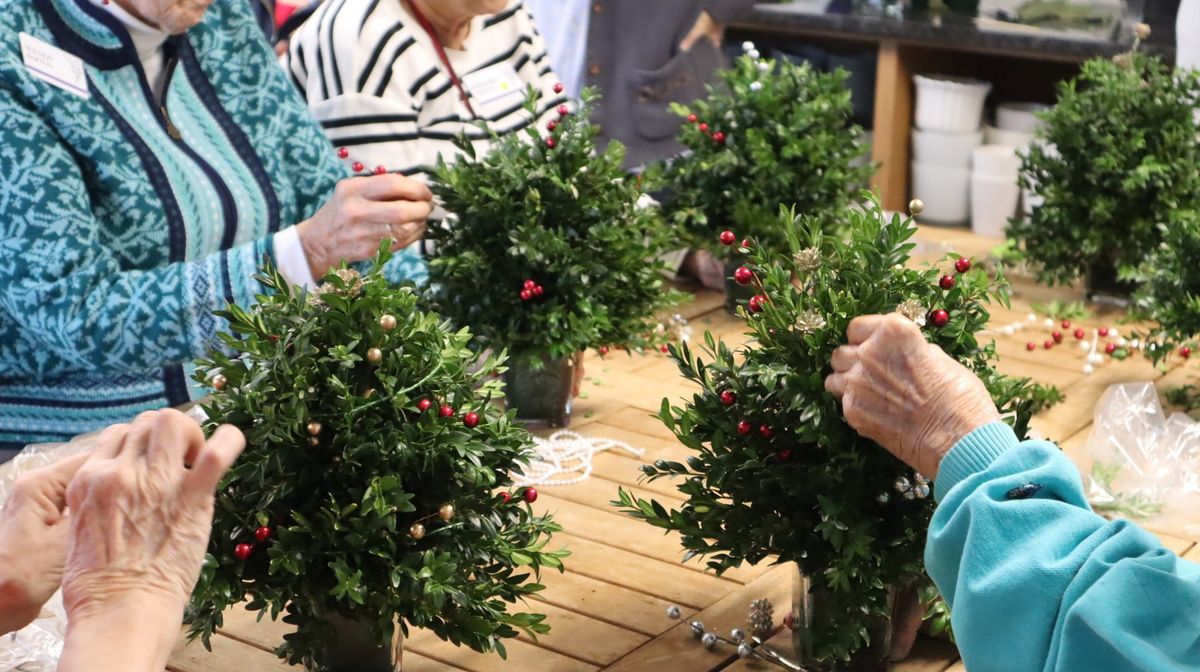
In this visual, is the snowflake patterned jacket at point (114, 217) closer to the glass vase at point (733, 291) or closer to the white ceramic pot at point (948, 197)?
the glass vase at point (733, 291)

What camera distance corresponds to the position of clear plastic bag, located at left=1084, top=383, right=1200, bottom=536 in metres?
2.13

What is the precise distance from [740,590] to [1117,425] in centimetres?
78

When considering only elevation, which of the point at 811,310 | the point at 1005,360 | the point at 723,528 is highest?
the point at 811,310

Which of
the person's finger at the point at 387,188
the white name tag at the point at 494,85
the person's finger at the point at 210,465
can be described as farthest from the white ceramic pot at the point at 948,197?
the person's finger at the point at 210,465

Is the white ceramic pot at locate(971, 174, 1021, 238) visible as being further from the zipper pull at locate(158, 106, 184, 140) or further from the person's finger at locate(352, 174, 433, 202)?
the zipper pull at locate(158, 106, 184, 140)

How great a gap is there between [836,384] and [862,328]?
6 cm

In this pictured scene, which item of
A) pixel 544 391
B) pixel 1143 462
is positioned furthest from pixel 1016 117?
pixel 544 391

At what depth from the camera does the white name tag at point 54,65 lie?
2014 millimetres

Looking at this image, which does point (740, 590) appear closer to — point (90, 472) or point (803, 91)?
point (90, 472)

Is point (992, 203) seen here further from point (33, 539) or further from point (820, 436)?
point (33, 539)

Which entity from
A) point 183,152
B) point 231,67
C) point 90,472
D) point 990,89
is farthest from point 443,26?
point 990,89

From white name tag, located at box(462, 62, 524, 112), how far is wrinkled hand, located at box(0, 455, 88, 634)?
1838mm

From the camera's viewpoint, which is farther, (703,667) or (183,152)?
(183,152)

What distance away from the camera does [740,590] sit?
1883mm
